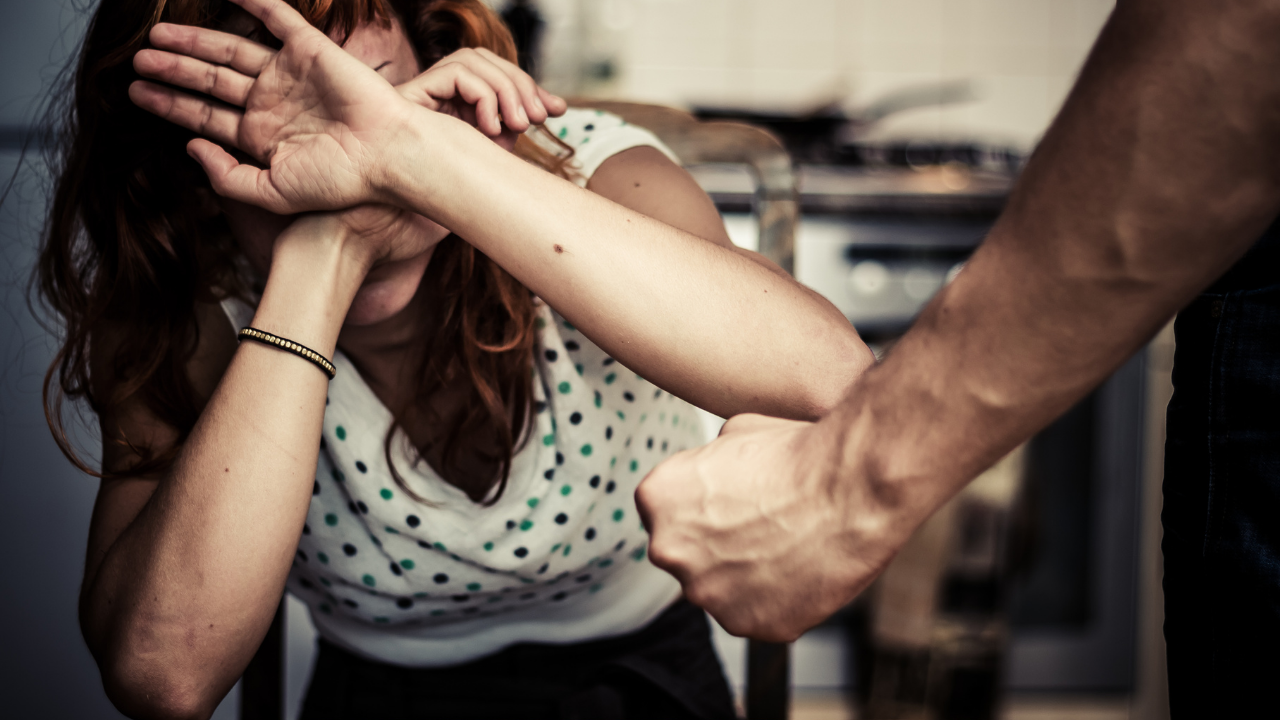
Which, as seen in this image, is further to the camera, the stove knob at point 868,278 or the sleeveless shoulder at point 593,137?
the stove knob at point 868,278

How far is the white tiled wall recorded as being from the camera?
1.90 m

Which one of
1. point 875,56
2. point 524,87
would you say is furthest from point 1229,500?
point 875,56

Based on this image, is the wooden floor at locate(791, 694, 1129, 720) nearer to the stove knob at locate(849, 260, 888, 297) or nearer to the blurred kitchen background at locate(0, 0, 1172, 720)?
the blurred kitchen background at locate(0, 0, 1172, 720)

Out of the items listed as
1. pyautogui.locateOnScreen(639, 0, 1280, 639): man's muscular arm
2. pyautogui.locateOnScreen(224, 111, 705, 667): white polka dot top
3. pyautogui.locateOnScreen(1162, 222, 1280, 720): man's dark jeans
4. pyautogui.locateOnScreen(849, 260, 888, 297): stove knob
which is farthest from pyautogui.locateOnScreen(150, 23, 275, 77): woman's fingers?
pyautogui.locateOnScreen(849, 260, 888, 297): stove knob

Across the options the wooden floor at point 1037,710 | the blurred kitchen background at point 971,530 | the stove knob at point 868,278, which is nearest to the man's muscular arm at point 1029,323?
the blurred kitchen background at point 971,530

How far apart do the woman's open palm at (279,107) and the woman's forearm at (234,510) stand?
0.16 feet

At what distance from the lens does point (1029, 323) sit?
28 centimetres

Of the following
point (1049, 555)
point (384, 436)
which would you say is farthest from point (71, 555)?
point (1049, 555)

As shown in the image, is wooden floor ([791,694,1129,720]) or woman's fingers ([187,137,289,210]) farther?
wooden floor ([791,694,1129,720])

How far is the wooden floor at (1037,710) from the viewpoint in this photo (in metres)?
1.40

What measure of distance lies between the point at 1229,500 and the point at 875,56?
1.79 metres

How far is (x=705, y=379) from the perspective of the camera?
46 centimetres

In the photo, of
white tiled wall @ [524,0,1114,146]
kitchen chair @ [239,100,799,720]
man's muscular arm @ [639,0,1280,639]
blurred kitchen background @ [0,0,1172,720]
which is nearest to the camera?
man's muscular arm @ [639,0,1280,639]

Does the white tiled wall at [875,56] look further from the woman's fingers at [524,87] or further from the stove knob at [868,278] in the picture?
the woman's fingers at [524,87]
